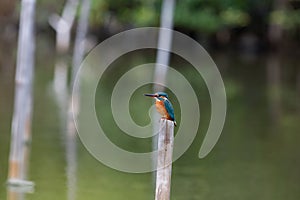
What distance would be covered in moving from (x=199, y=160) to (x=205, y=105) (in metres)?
7.55

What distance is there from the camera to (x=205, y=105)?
76.5ft

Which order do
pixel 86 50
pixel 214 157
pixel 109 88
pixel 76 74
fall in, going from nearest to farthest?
1. pixel 214 157
2. pixel 76 74
3. pixel 109 88
4. pixel 86 50

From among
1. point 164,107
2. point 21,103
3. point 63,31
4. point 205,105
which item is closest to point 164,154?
point 164,107

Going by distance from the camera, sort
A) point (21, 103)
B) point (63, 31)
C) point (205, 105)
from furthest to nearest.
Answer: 1. point (63, 31)
2. point (205, 105)
3. point (21, 103)

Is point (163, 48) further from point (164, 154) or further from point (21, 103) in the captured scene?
point (164, 154)

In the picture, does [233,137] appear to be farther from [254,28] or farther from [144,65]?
[254,28]

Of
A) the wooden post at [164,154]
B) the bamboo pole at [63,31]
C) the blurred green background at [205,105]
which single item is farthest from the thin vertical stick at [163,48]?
the wooden post at [164,154]

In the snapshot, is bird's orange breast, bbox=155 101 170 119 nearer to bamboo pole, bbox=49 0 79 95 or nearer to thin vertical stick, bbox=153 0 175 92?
thin vertical stick, bbox=153 0 175 92

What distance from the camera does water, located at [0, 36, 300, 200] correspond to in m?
13.0

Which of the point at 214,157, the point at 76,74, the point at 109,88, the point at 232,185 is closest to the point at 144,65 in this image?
the point at 109,88

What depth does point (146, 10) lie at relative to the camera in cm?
4131

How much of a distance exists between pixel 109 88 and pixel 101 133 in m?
8.89

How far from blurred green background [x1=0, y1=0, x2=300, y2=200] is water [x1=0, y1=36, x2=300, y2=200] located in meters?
0.02

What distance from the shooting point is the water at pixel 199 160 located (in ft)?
42.7
